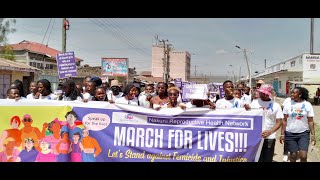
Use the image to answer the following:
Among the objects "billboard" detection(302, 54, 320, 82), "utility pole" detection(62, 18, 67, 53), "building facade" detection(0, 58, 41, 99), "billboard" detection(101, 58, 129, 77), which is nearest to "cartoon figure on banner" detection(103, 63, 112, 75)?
"billboard" detection(101, 58, 129, 77)

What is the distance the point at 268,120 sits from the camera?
534 centimetres

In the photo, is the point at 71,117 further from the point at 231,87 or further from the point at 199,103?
the point at 231,87

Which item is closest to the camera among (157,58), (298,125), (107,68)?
(298,125)

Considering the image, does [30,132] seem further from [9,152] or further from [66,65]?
[66,65]

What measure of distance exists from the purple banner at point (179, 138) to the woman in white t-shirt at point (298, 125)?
1193 millimetres

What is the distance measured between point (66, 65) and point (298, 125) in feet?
25.3

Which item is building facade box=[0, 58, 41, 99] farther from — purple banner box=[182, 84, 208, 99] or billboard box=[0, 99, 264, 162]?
purple banner box=[182, 84, 208, 99]

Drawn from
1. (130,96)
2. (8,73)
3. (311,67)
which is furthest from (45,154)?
(311,67)

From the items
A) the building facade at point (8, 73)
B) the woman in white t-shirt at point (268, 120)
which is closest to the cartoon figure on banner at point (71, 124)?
the woman in white t-shirt at point (268, 120)
